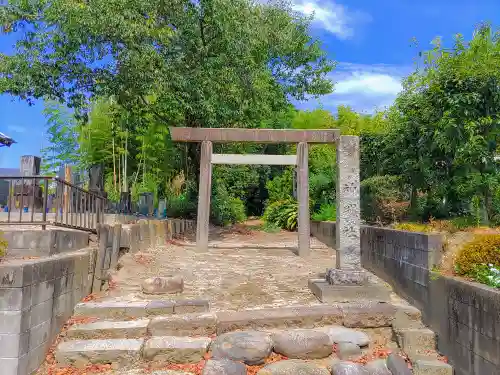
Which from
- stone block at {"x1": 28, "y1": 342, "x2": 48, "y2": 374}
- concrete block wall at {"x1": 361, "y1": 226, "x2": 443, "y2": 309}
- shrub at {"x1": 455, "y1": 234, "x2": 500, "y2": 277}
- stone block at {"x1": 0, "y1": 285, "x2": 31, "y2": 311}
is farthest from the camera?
concrete block wall at {"x1": 361, "y1": 226, "x2": 443, "y2": 309}

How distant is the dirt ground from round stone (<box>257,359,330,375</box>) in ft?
4.42

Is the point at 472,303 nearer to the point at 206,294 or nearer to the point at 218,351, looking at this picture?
the point at 218,351

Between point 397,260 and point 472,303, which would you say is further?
point 397,260

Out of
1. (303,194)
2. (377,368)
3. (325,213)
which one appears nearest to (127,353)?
(377,368)

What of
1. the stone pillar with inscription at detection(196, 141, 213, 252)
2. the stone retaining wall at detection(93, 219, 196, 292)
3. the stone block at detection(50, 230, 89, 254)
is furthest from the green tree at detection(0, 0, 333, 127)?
the stone block at detection(50, 230, 89, 254)

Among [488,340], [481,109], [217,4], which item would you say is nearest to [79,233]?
[488,340]

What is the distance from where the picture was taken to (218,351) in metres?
4.86

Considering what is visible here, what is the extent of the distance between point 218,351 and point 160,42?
873cm

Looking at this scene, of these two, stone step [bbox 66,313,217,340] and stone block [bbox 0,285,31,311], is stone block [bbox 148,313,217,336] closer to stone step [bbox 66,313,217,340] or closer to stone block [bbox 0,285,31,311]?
stone step [bbox 66,313,217,340]

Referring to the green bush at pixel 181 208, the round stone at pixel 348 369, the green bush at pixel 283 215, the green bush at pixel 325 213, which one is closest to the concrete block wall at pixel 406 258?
the round stone at pixel 348 369

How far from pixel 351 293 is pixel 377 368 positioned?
1577 millimetres

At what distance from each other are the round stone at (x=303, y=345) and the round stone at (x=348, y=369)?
0.29 metres

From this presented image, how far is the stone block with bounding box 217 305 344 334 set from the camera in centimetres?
533

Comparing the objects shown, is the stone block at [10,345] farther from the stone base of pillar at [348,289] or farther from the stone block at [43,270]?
the stone base of pillar at [348,289]
